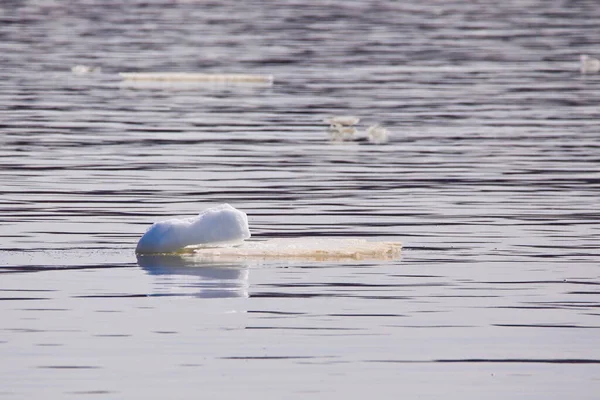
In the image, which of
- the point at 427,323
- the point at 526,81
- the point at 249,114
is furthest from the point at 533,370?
the point at 526,81

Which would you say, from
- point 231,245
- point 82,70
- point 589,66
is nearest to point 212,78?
point 82,70

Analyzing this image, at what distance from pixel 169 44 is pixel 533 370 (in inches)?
1655

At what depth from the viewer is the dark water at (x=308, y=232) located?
31.9 feet

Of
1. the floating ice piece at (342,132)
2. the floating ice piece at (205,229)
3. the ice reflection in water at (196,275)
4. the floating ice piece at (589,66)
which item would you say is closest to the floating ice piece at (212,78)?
the floating ice piece at (589,66)

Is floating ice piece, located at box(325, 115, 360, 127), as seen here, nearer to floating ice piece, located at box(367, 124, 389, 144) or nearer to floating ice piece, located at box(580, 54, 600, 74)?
floating ice piece, located at box(367, 124, 389, 144)

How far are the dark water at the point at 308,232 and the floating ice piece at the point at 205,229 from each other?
7.6 inches

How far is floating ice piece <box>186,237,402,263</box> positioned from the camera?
13.3 metres

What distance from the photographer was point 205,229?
1312cm

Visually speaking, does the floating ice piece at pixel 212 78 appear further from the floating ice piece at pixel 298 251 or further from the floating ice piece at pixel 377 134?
the floating ice piece at pixel 298 251

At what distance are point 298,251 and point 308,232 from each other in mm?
1630

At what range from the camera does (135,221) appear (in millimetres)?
15727

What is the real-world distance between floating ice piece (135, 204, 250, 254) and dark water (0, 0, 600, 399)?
19 centimetres

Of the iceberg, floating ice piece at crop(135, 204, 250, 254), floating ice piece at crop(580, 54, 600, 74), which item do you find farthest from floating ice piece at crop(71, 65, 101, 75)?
floating ice piece at crop(135, 204, 250, 254)

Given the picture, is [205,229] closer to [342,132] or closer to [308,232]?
[308,232]
